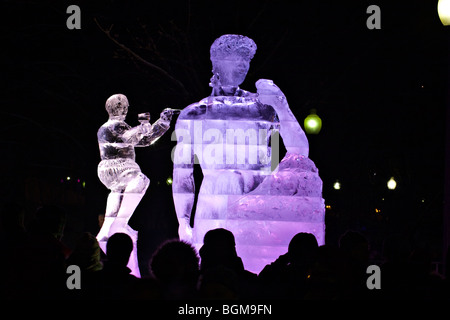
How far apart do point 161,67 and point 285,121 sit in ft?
25.6

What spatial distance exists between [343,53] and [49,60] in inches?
233

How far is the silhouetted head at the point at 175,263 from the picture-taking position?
166 inches

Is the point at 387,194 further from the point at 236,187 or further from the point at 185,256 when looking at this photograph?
the point at 185,256

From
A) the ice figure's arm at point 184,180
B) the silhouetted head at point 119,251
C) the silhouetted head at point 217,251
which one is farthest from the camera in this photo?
the ice figure's arm at point 184,180

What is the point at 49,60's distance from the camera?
14.8 meters

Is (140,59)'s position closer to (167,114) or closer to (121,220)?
(167,114)

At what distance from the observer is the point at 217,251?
505cm

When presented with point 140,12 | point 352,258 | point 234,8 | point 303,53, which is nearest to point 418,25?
point 303,53

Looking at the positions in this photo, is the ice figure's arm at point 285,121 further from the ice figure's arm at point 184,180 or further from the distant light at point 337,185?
the distant light at point 337,185

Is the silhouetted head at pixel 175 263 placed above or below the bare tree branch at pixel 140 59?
below

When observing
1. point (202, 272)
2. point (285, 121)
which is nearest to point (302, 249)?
point (202, 272)

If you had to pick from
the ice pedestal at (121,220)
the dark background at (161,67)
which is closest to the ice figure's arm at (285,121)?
the ice pedestal at (121,220)

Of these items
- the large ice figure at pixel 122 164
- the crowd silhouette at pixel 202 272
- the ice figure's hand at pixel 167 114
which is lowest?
the crowd silhouette at pixel 202 272

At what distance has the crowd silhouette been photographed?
13.5ft
